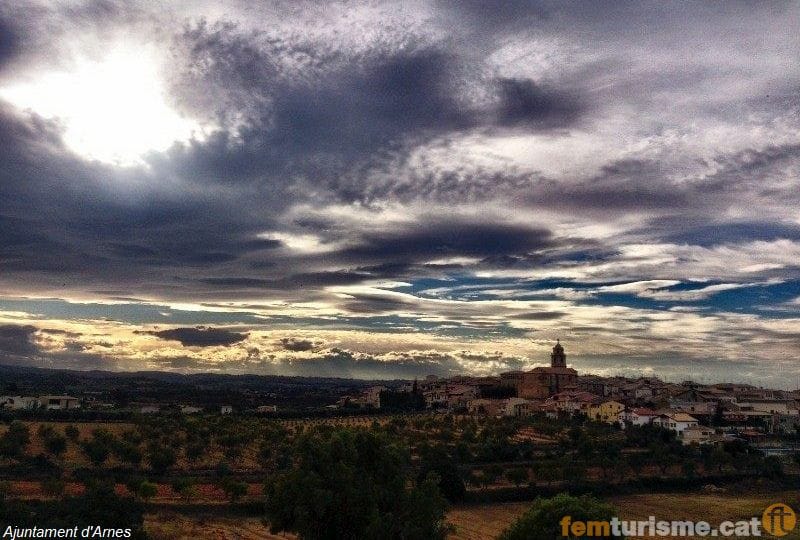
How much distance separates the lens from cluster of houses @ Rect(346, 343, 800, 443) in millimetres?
→ 99250

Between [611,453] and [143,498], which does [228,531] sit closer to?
[143,498]

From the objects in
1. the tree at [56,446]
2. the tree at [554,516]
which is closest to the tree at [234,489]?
the tree at [56,446]

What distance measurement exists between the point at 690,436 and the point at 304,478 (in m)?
76.8

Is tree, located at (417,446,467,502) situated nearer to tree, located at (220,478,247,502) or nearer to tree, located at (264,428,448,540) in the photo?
tree, located at (220,478,247,502)

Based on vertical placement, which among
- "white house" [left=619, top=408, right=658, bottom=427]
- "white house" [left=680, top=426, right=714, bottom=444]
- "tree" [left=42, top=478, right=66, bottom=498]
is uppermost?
"white house" [left=619, top=408, right=658, bottom=427]

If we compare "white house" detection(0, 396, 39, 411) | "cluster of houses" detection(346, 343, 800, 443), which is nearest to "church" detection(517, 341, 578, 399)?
"cluster of houses" detection(346, 343, 800, 443)

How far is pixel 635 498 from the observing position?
56125 millimetres

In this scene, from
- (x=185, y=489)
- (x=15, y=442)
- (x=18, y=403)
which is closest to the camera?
(x=185, y=489)

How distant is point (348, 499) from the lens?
2423 cm

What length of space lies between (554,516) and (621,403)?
303 ft

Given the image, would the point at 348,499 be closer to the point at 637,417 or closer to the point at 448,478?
the point at 448,478

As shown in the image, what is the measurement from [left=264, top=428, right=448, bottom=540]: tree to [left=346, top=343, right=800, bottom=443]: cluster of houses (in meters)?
71.6

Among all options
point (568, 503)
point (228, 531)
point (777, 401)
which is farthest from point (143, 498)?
point (777, 401)

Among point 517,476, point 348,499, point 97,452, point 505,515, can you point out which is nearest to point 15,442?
point 97,452
